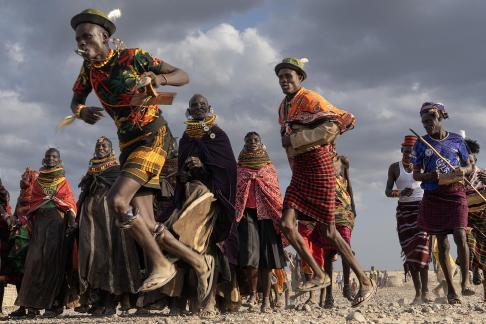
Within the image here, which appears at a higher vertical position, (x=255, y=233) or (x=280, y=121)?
(x=280, y=121)

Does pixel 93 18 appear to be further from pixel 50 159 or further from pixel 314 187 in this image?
pixel 50 159

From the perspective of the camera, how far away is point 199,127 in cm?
821

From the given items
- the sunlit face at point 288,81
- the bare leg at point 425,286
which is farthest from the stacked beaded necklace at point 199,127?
the bare leg at point 425,286

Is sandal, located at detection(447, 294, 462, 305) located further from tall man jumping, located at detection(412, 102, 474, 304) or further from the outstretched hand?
the outstretched hand

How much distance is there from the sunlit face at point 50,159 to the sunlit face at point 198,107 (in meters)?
3.25

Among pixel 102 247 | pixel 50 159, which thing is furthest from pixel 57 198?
pixel 102 247

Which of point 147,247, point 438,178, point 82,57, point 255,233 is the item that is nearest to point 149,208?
point 147,247

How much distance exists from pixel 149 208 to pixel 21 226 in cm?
523

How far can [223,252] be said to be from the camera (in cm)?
794

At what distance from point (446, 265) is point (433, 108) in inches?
77.4

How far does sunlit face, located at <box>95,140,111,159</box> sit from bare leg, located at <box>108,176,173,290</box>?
363cm

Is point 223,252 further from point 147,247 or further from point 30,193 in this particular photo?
point 30,193

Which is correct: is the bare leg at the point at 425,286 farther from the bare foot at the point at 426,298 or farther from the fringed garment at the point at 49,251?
the fringed garment at the point at 49,251

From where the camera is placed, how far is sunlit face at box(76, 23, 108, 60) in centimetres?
596
